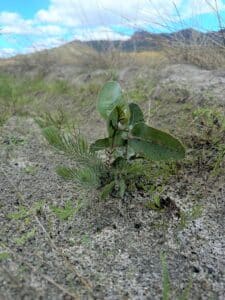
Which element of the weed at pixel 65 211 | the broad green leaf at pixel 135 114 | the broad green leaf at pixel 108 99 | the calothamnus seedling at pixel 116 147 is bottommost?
the weed at pixel 65 211

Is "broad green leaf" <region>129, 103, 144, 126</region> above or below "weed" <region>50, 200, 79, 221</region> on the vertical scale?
above

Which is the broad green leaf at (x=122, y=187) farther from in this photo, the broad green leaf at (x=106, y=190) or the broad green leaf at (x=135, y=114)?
the broad green leaf at (x=135, y=114)

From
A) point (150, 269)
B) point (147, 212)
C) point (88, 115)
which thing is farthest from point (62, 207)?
point (88, 115)

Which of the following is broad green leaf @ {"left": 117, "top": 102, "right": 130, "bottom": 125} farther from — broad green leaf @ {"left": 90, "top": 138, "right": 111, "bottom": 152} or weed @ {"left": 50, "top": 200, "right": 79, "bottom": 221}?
weed @ {"left": 50, "top": 200, "right": 79, "bottom": 221}

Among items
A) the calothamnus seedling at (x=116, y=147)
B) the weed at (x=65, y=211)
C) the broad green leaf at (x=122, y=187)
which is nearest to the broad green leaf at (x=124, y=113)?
the calothamnus seedling at (x=116, y=147)

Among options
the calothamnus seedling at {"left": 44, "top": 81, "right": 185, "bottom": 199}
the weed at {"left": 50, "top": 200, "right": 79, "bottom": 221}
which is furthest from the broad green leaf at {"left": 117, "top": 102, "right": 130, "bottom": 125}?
the weed at {"left": 50, "top": 200, "right": 79, "bottom": 221}

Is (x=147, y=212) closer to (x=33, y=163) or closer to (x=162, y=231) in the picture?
(x=162, y=231)

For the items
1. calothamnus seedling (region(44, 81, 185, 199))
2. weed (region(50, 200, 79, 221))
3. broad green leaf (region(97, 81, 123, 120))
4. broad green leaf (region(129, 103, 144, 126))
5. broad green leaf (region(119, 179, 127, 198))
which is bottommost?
weed (region(50, 200, 79, 221))
